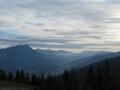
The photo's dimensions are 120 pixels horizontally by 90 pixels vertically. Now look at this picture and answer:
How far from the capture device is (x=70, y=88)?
96875 millimetres

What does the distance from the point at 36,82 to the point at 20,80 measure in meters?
9.34

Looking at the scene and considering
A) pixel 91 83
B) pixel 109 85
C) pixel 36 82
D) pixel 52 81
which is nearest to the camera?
pixel 109 85

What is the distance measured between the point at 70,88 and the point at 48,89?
5743 millimetres

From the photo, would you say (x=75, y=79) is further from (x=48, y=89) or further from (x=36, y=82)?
(x=36, y=82)

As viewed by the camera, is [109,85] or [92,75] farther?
[92,75]

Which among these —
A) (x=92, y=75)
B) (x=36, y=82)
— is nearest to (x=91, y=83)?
(x=92, y=75)

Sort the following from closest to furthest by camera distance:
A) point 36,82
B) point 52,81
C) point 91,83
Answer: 1. point 91,83
2. point 52,81
3. point 36,82

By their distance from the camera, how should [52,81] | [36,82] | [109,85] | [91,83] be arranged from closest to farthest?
[109,85]
[91,83]
[52,81]
[36,82]

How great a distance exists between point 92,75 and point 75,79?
17.1ft

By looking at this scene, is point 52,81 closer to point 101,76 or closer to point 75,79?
point 75,79

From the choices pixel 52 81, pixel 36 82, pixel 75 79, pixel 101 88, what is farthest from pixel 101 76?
pixel 36 82

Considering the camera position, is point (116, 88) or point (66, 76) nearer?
point (116, 88)

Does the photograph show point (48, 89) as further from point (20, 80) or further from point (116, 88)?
point (20, 80)

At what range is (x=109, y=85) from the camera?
8888cm
